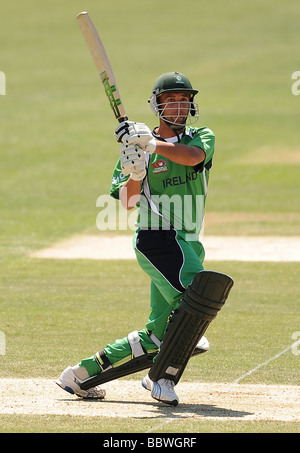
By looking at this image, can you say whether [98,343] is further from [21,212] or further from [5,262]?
[21,212]

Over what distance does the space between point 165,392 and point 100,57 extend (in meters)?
1.88

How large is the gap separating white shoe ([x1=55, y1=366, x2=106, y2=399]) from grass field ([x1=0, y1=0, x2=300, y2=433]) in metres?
0.52

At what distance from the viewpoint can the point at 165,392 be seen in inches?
197

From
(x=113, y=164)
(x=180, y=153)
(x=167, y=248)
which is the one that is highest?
(x=113, y=164)

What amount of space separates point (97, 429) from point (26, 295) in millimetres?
4490

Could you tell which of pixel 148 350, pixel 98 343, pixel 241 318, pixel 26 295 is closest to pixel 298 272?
pixel 241 318

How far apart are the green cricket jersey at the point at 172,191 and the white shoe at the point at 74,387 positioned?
98 cm

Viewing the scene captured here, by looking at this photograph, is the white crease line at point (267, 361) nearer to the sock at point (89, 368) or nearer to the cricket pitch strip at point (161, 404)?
the cricket pitch strip at point (161, 404)

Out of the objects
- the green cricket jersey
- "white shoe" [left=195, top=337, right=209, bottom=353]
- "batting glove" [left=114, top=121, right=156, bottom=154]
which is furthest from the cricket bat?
"white shoe" [left=195, top=337, right=209, bottom=353]

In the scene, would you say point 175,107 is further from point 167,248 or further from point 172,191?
point 167,248

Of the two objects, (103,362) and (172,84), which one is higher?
(172,84)

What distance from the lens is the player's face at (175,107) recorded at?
5312 mm

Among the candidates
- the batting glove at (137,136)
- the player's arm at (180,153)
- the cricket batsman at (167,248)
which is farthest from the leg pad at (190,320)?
the batting glove at (137,136)

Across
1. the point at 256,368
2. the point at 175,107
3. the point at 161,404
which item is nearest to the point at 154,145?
the point at 175,107
